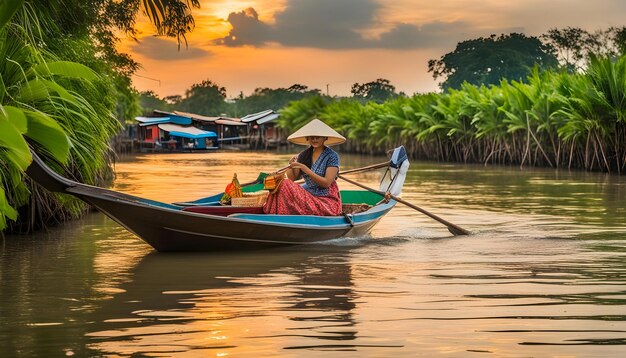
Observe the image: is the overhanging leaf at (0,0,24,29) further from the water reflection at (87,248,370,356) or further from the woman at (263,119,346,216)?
the woman at (263,119,346,216)

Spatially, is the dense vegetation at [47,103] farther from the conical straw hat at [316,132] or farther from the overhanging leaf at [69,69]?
the conical straw hat at [316,132]

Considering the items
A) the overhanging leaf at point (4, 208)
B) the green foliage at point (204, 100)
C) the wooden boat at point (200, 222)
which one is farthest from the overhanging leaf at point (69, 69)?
the green foliage at point (204, 100)

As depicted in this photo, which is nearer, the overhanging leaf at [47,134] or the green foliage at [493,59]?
the overhanging leaf at [47,134]

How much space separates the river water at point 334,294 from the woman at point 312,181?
41 centimetres

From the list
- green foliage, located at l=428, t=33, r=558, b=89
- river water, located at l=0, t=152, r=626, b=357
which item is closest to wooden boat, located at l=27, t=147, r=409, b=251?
river water, located at l=0, t=152, r=626, b=357

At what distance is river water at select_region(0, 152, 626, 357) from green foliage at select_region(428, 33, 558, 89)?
202 ft

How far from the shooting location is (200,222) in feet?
30.5

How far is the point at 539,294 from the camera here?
7.44m

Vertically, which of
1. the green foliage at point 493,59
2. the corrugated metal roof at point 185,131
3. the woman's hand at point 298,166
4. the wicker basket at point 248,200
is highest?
the green foliage at point 493,59

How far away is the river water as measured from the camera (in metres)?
5.78

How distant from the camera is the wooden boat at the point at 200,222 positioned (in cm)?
867

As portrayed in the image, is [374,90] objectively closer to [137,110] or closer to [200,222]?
[137,110]

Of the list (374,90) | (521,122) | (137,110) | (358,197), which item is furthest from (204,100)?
(358,197)

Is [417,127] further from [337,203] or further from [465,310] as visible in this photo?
[465,310]
